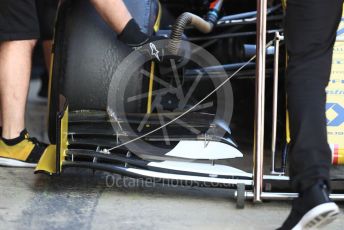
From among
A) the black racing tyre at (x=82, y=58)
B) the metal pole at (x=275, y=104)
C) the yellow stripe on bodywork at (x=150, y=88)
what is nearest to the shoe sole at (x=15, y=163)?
the black racing tyre at (x=82, y=58)

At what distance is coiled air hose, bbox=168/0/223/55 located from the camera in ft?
11.4

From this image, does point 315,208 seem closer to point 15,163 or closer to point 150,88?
point 150,88

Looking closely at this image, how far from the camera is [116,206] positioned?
3.15 metres

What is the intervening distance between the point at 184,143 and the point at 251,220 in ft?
1.60

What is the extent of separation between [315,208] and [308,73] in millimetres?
482

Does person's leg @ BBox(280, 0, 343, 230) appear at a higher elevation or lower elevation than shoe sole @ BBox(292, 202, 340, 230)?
higher

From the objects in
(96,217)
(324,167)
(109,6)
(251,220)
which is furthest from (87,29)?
(324,167)

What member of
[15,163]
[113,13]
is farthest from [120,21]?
[15,163]

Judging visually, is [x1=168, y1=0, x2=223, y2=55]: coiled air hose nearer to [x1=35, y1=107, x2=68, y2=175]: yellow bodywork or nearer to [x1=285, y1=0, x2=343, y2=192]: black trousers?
[x1=35, y1=107, x2=68, y2=175]: yellow bodywork

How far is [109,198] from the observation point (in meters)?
3.25

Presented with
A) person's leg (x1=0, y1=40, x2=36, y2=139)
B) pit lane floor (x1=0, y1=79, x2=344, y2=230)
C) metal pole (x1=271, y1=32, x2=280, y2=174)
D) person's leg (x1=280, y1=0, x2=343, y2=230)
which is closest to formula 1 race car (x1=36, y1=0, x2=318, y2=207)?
metal pole (x1=271, y1=32, x2=280, y2=174)

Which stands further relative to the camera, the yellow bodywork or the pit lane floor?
the yellow bodywork

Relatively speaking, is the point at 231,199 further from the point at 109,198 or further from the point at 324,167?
the point at 324,167

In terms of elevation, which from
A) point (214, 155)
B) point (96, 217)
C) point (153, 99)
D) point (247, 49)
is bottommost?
point (96, 217)
